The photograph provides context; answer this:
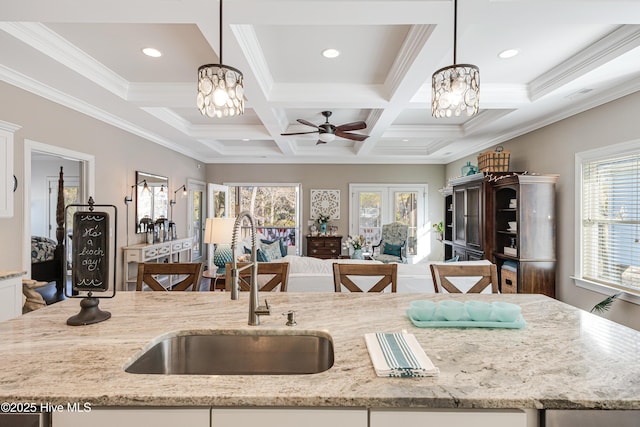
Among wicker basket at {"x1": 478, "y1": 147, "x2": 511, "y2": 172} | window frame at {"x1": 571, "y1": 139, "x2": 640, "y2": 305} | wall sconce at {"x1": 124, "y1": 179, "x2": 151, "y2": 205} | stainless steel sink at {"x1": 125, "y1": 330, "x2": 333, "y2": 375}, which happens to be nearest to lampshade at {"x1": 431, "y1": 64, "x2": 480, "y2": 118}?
stainless steel sink at {"x1": 125, "y1": 330, "x2": 333, "y2": 375}

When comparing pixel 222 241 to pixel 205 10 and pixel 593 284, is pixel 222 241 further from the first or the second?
pixel 593 284

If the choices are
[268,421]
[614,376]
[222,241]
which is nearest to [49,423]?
[268,421]

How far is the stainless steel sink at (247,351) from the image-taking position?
4.48ft

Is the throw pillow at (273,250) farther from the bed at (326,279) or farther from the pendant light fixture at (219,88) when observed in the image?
the pendant light fixture at (219,88)

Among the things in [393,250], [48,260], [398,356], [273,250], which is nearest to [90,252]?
[398,356]

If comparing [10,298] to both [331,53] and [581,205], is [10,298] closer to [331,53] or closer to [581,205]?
[331,53]

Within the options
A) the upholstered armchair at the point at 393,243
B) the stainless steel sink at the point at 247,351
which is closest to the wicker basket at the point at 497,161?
the upholstered armchair at the point at 393,243

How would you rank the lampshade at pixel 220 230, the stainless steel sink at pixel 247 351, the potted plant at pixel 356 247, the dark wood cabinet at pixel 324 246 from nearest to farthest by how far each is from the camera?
the stainless steel sink at pixel 247 351, the lampshade at pixel 220 230, the potted plant at pixel 356 247, the dark wood cabinet at pixel 324 246

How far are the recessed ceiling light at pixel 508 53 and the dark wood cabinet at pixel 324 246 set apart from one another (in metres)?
5.07

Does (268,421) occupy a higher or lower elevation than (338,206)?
lower

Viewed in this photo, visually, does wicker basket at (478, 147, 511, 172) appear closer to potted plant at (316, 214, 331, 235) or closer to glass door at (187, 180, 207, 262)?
potted plant at (316, 214, 331, 235)

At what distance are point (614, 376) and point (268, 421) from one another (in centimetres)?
102

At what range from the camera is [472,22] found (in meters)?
2.15

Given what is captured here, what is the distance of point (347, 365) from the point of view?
42.2 inches
